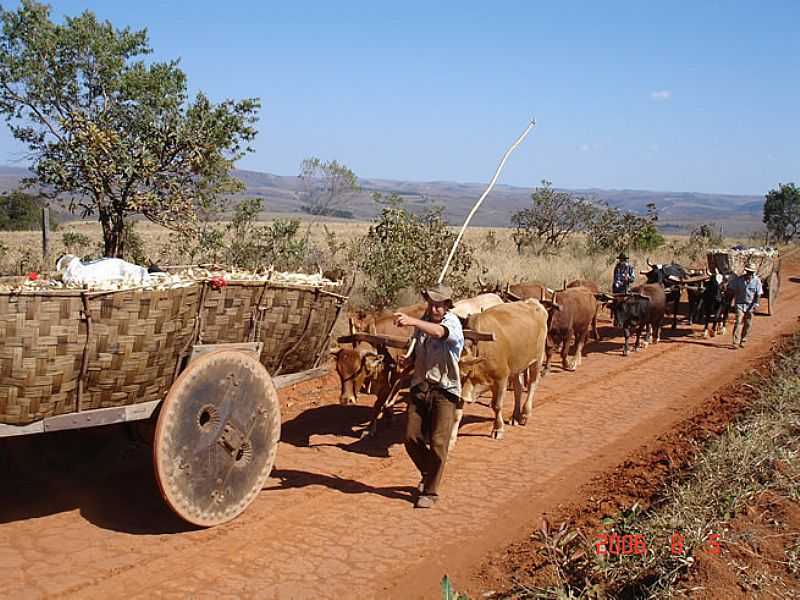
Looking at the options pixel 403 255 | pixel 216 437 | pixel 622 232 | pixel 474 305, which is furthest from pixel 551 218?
pixel 216 437

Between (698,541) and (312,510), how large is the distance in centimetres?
326

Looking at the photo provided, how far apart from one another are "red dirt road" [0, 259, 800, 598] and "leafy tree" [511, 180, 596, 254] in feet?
69.2

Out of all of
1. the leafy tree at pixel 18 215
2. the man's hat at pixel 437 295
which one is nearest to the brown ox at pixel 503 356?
the man's hat at pixel 437 295

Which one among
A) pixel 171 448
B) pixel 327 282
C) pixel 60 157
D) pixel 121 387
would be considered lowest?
pixel 171 448

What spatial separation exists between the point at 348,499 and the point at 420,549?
1.21m

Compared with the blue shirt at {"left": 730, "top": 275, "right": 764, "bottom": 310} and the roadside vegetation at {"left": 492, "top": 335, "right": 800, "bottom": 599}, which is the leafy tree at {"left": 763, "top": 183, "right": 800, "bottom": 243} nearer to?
the blue shirt at {"left": 730, "top": 275, "right": 764, "bottom": 310}

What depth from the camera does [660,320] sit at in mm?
16750

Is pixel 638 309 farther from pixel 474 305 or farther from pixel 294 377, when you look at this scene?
pixel 294 377

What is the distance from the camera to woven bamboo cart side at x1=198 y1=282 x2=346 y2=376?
623 cm

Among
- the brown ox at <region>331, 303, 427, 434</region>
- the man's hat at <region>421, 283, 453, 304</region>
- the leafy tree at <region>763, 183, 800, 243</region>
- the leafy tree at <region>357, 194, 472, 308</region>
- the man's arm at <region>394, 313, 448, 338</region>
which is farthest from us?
the leafy tree at <region>763, 183, 800, 243</region>

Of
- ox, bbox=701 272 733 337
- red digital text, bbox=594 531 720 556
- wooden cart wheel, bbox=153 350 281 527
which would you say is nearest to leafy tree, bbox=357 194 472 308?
ox, bbox=701 272 733 337

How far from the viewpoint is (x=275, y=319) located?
6.77 metres

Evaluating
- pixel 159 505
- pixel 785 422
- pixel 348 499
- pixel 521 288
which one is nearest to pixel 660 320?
pixel 521 288

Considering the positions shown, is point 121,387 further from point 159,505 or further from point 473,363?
point 473,363
